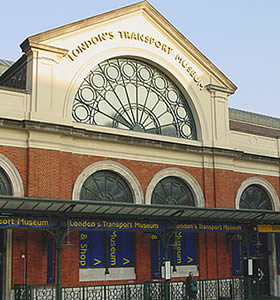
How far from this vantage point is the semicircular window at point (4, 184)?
65.3ft

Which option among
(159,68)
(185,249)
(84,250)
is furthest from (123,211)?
(159,68)

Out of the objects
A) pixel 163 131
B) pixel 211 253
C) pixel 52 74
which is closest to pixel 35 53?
pixel 52 74

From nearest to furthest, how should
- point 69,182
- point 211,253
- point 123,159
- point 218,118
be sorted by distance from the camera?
point 69,182 < point 123,159 < point 211,253 < point 218,118

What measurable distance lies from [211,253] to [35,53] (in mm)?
12167

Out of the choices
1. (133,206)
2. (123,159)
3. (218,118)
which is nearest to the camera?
(133,206)

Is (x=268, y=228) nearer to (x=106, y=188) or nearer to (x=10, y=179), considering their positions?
(x=106, y=188)

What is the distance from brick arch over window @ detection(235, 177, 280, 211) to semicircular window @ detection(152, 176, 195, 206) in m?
3.06

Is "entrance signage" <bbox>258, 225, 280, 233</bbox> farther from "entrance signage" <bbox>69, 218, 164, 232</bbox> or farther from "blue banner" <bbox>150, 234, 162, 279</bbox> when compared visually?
"entrance signage" <bbox>69, 218, 164, 232</bbox>

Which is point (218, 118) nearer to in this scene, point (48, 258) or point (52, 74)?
point (52, 74)

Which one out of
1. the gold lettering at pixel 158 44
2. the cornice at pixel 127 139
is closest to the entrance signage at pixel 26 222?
the cornice at pixel 127 139

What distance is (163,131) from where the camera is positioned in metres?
25.0

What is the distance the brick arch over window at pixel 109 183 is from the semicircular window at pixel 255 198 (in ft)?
22.6

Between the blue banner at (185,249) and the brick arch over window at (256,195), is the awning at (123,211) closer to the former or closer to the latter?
the blue banner at (185,249)

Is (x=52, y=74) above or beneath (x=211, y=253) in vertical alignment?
above
